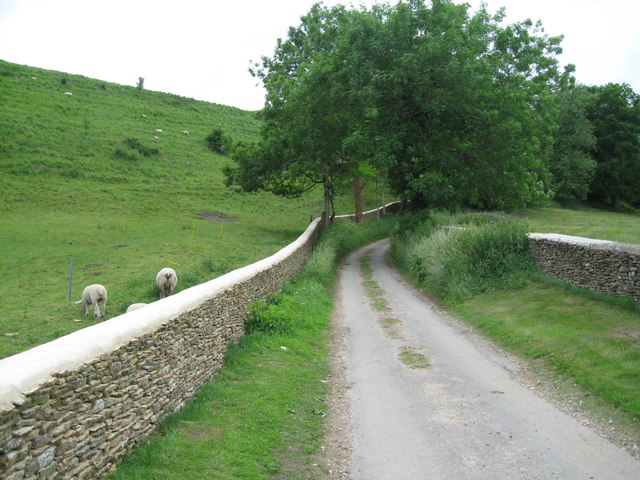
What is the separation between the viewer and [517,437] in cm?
749

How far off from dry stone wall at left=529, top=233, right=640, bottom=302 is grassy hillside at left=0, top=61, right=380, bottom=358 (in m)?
11.6

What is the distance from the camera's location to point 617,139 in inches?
2185

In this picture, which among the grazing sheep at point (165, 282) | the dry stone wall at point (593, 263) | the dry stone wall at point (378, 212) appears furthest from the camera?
the dry stone wall at point (378, 212)

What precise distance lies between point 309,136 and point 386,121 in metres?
4.91

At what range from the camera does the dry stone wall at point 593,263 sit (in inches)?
514

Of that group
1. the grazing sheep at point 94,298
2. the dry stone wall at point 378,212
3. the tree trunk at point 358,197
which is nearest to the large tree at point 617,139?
the dry stone wall at point 378,212

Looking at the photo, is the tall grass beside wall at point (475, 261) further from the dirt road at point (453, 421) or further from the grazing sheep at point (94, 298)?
the grazing sheep at point (94, 298)

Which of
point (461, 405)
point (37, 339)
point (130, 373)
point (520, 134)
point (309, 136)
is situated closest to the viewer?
point (130, 373)

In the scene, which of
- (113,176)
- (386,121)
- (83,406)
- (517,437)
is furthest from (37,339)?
(113,176)

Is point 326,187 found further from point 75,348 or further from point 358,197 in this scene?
point 75,348

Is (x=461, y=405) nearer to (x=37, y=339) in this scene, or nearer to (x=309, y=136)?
(x=37, y=339)

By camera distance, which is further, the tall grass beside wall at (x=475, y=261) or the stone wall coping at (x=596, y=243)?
the tall grass beside wall at (x=475, y=261)

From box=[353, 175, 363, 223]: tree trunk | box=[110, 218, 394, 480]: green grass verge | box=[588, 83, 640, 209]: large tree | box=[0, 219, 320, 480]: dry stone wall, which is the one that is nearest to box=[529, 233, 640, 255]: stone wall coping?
box=[110, 218, 394, 480]: green grass verge

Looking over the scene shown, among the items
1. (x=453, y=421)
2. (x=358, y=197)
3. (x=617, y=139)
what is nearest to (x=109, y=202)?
(x=358, y=197)
